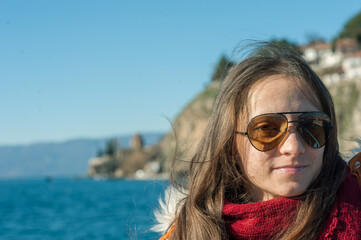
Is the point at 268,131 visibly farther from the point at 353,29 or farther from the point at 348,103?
the point at 353,29

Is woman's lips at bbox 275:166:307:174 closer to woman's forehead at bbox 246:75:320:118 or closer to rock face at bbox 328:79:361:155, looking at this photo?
woman's forehead at bbox 246:75:320:118

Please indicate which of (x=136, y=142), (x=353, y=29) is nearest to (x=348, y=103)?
(x=353, y=29)

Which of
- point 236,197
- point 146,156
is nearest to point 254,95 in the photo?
point 236,197

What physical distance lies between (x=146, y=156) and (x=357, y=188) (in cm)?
12116

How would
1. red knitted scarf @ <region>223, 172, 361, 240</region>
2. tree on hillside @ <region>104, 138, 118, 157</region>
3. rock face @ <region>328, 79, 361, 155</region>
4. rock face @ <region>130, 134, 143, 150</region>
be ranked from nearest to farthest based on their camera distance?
red knitted scarf @ <region>223, 172, 361, 240</region>
rock face @ <region>328, 79, 361, 155</region>
rock face @ <region>130, 134, 143, 150</region>
tree on hillside @ <region>104, 138, 118, 157</region>

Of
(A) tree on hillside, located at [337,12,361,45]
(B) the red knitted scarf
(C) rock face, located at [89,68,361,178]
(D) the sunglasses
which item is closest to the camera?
(B) the red knitted scarf

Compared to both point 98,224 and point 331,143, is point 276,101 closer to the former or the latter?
point 331,143

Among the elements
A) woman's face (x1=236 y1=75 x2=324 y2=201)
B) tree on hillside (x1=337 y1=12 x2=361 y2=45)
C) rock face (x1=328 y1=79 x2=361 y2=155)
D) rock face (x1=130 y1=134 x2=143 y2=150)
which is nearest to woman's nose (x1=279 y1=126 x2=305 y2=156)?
woman's face (x1=236 y1=75 x2=324 y2=201)

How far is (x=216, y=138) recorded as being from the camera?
1879 mm

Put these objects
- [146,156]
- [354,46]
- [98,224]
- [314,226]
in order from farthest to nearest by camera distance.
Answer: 1. [146,156]
2. [354,46]
3. [98,224]
4. [314,226]

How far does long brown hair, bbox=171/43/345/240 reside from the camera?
1763mm

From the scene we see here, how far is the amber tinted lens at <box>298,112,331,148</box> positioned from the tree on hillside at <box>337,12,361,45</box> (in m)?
71.1

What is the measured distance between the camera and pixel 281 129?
171 cm

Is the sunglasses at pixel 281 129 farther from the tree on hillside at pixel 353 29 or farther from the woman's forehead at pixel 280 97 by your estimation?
the tree on hillside at pixel 353 29
